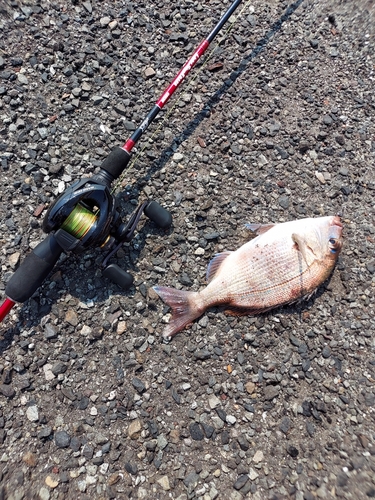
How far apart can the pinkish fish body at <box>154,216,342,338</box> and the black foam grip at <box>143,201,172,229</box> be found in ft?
2.10

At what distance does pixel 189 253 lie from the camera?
Answer: 3750 millimetres

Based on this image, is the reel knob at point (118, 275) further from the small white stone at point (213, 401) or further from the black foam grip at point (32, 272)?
the small white stone at point (213, 401)

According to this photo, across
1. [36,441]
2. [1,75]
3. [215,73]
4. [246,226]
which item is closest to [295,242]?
[246,226]

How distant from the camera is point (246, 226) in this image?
12.4 feet

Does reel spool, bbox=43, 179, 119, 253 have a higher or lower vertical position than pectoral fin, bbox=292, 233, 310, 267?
higher

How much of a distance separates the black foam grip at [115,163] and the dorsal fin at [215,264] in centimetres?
120

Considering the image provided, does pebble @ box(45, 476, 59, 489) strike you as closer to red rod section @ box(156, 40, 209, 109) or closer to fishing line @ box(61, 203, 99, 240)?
fishing line @ box(61, 203, 99, 240)

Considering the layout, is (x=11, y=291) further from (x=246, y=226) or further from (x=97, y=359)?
(x=246, y=226)

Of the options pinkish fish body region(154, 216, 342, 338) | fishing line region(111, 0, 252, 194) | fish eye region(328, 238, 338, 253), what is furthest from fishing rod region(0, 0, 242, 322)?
fish eye region(328, 238, 338, 253)

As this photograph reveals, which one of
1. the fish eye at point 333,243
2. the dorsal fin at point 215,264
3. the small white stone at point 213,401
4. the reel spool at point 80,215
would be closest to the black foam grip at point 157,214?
the reel spool at point 80,215

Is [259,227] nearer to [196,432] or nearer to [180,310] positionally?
[180,310]

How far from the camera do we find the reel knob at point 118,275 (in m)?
3.38

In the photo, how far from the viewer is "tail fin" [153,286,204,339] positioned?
348 cm

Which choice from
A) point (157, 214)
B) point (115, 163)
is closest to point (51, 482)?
point (157, 214)
